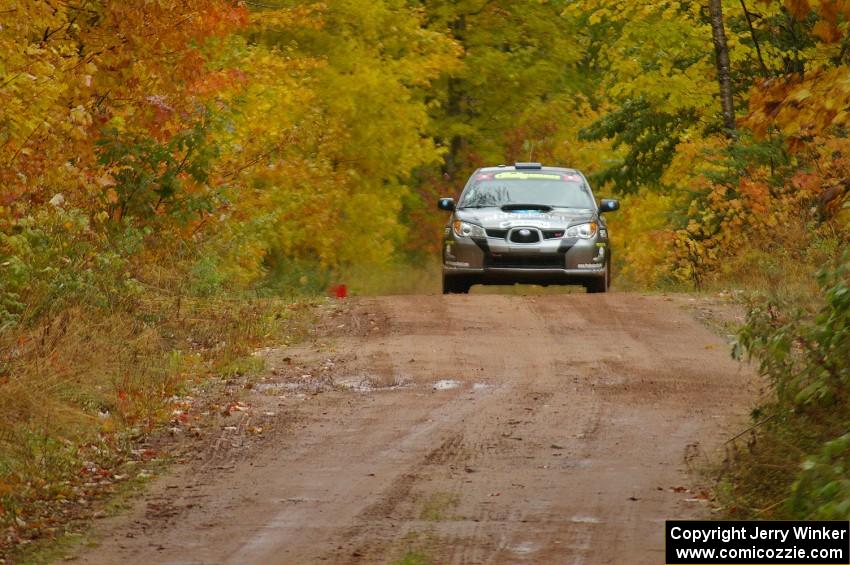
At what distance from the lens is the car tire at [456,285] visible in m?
19.8

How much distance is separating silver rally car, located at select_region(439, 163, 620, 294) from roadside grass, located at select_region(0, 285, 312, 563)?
128 inches

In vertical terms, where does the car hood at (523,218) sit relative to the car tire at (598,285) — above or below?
above

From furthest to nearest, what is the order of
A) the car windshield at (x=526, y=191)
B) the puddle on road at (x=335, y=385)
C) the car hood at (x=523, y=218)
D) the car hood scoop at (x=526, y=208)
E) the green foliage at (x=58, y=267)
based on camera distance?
the car windshield at (x=526, y=191)
the car hood scoop at (x=526, y=208)
the car hood at (x=523, y=218)
the green foliage at (x=58, y=267)
the puddle on road at (x=335, y=385)

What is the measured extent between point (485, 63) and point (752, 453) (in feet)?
102

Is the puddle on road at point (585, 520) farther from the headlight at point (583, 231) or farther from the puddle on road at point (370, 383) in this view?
the headlight at point (583, 231)

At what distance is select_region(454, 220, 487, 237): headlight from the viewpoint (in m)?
19.4

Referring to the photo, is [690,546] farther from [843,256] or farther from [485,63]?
[485,63]

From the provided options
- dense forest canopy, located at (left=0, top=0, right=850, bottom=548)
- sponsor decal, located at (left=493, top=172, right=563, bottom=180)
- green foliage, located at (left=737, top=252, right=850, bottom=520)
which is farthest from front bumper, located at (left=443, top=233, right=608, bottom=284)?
green foliage, located at (left=737, top=252, right=850, bottom=520)

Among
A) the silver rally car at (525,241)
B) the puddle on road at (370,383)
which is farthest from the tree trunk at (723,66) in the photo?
the puddle on road at (370,383)

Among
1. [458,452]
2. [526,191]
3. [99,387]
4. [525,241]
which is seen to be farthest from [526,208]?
[458,452]

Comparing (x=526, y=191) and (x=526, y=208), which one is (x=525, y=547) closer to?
(x=526, y=208)

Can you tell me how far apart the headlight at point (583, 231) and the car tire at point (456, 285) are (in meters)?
1.42

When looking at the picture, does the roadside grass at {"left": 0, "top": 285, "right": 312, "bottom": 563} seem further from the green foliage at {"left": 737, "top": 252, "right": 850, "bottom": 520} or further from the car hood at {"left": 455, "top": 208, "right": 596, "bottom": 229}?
the green foliage at {"left": 737, "top": 252, "right": 850, "bottom": 520}

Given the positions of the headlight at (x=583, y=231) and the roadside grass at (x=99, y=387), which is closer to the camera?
the roadside grass at (x=99, y=387)
